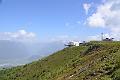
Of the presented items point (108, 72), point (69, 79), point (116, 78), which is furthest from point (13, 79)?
point (116, 78)

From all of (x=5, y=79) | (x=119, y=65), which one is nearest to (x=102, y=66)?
(x=119, y=65)

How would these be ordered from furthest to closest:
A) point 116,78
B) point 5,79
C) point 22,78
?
1. point 5,79
2. point 22,78
3. point 116,78

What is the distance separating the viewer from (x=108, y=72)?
33219mm

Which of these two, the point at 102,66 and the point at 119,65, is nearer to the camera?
the point at 119,65

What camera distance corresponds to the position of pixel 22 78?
88375mm

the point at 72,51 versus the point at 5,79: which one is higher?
the point at 72,51

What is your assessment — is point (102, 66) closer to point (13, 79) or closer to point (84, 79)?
point (84, 79)

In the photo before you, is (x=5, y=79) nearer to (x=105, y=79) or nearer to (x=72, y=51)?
(x=72, y=51)

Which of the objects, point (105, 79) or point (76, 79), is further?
point (76, 79)

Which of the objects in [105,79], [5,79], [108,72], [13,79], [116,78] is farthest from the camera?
[5,79]

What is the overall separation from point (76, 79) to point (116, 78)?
11.2 metres

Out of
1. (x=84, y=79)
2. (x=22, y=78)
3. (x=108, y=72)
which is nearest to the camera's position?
(x=108, y=72)

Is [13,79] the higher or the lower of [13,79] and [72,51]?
the lower

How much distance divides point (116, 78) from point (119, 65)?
14.6ft
